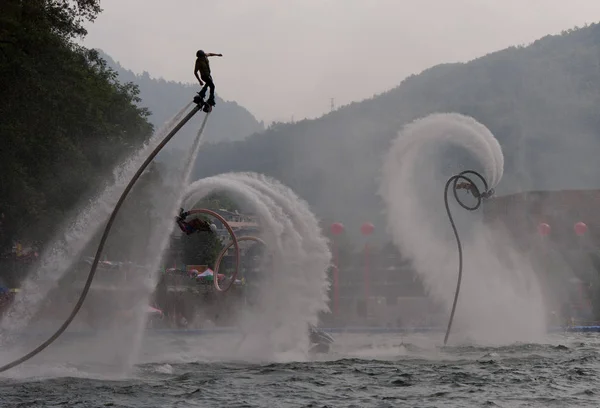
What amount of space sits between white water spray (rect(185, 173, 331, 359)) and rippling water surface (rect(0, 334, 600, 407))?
1684mm

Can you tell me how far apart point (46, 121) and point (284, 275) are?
16.3 metres

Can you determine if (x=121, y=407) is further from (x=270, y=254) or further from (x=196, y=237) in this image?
(x=196, y=237)

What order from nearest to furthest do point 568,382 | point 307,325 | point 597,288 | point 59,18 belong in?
point 568,382, point 307,325, point 59,18, point 597,288

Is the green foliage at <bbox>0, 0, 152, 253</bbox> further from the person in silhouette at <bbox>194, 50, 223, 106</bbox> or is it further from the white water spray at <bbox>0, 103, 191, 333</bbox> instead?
the person in silhouette at <bbox>194, 50, 223, 106</bbox>

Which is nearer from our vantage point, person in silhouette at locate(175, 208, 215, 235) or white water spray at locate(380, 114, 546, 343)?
person in silhouette at locate(175, 208, 215, 235)

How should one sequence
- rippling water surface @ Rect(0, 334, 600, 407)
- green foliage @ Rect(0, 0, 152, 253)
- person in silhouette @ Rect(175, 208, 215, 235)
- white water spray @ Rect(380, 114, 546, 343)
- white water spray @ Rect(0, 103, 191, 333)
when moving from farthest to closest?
1. white water spray @ Rect(380, 114, 546, 343)
2. green foliage @ Rect(0, 0, 152, 253)
3. person in silhouette @ Rect(175, 208, 215, 235)
4. white water spray @ Rect(0, 103, 191, 333)
5. rippling water surface @ Rect(0, 334, 600, 407)

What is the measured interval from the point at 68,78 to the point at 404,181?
1985 centimetres

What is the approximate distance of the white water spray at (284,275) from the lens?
1790 inches

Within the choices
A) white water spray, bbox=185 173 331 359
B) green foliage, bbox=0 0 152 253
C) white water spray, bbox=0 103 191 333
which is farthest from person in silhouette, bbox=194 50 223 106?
green foliage, bbox=0 0 152 253

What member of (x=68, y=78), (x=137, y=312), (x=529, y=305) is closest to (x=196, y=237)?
(x=529, y=305)

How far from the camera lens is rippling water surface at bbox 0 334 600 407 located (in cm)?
2958

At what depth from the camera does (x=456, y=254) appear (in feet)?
214

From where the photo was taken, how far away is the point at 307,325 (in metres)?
46.2

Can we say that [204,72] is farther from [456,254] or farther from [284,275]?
[456,254]
